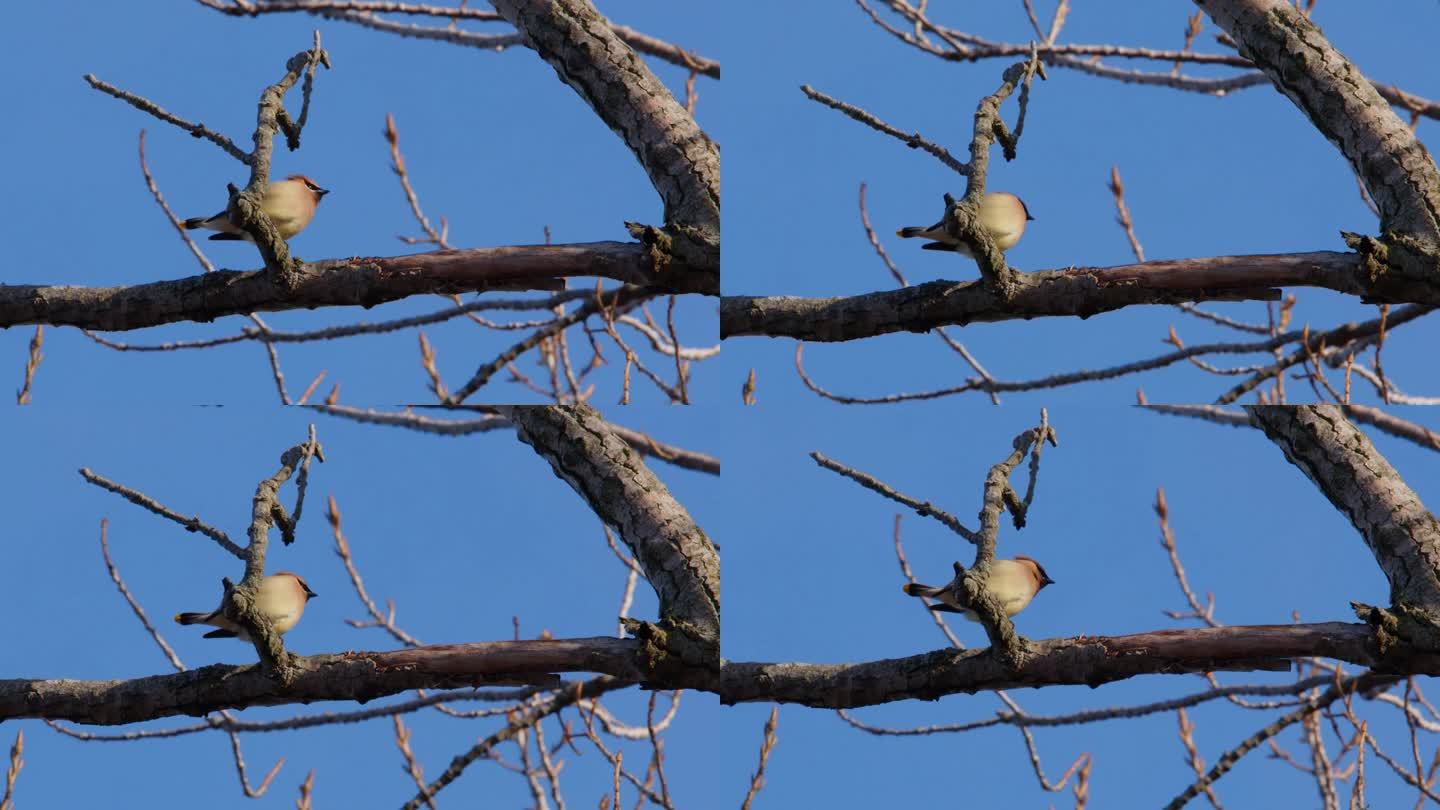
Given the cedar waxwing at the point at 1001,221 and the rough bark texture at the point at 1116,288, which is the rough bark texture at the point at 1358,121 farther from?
the cedar waxwing at the point at 1001,221

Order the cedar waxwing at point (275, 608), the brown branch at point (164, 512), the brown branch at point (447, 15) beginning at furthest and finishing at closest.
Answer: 1. the brown branch at point (447, 15)
2. the cedar waxwing at point (275, 608)
3. the brown branch at point (164, 512)

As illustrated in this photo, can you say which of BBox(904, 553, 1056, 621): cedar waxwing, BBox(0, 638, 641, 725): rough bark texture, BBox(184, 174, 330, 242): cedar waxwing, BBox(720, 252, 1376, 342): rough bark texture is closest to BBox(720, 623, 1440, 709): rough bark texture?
BBox(904, 553, 1056, 621): cedar waxwing

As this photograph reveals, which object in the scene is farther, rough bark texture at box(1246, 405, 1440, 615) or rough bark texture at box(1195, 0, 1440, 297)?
rough bark texture at box(1246, 405, 1440, 615)

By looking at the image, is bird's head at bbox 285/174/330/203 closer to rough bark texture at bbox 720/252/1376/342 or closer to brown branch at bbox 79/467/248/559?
brown branch at bbox 79/467/248/559

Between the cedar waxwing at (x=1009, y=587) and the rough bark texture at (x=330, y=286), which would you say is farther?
the cedar waxwing at (x=1009, y=587)

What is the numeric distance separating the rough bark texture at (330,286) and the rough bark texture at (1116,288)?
564 millimetres

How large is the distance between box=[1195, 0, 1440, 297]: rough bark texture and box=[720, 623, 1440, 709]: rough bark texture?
0.78 metres

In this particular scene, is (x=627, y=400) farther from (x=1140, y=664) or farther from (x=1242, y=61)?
(x=1242, y=61)

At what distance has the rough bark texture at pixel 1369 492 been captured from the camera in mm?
3168

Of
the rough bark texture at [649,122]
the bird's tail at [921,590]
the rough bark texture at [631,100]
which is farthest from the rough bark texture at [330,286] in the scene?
the bird's tail at [921,590]

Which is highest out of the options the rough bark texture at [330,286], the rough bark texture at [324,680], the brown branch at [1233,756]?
the rough bark texture at [330,286]

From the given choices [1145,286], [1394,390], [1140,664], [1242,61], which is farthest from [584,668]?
[1242,61]

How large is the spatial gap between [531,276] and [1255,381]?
1.57 metres

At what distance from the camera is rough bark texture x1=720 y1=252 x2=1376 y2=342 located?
9.67 ft
